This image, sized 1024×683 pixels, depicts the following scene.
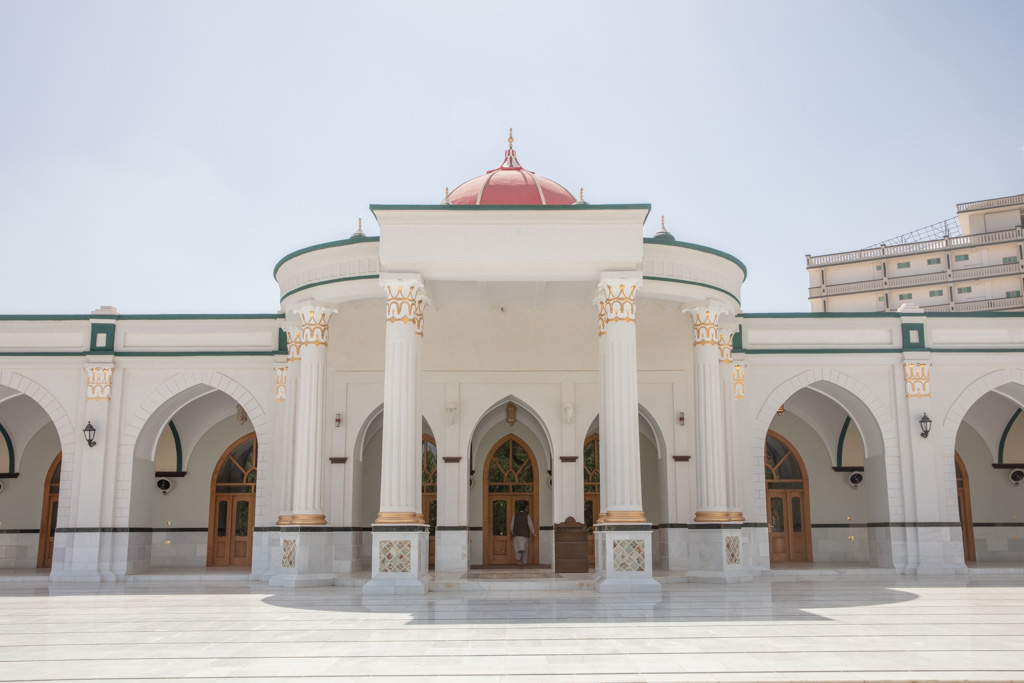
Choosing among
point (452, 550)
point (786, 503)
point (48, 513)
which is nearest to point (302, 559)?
point (452, 550)

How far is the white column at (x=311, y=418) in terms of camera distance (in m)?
14.7

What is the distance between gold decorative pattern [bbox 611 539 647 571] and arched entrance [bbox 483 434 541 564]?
5679mm

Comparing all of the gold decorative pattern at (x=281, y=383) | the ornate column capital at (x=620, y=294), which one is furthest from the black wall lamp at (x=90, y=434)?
the ornate column capital at (x=620, y=294)

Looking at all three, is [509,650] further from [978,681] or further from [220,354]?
[220,354]

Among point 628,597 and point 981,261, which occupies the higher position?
point 981,261

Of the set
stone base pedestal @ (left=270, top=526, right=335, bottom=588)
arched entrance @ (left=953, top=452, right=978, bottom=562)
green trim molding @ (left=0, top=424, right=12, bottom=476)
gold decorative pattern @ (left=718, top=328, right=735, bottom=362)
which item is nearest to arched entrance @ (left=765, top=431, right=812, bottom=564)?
arched entrance @ (left=953, top=452, right=978, bottom=562)

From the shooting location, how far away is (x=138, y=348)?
55.6ft

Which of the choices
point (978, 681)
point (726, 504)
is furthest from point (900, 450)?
point (978, 681)

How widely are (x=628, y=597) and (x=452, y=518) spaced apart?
18.0 feet

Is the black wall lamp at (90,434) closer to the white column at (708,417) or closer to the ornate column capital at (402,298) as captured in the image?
the ornate column capital at (402,298)

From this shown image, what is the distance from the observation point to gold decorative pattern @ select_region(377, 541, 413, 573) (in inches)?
496

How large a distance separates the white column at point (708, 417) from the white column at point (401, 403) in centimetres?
486

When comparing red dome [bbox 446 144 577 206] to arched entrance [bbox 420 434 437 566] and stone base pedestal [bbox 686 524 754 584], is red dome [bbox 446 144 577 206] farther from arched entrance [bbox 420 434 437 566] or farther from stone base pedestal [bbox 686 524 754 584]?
stone base pedestal [bbox 686 524 754 584]

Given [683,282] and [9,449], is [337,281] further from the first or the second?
[9,449]
